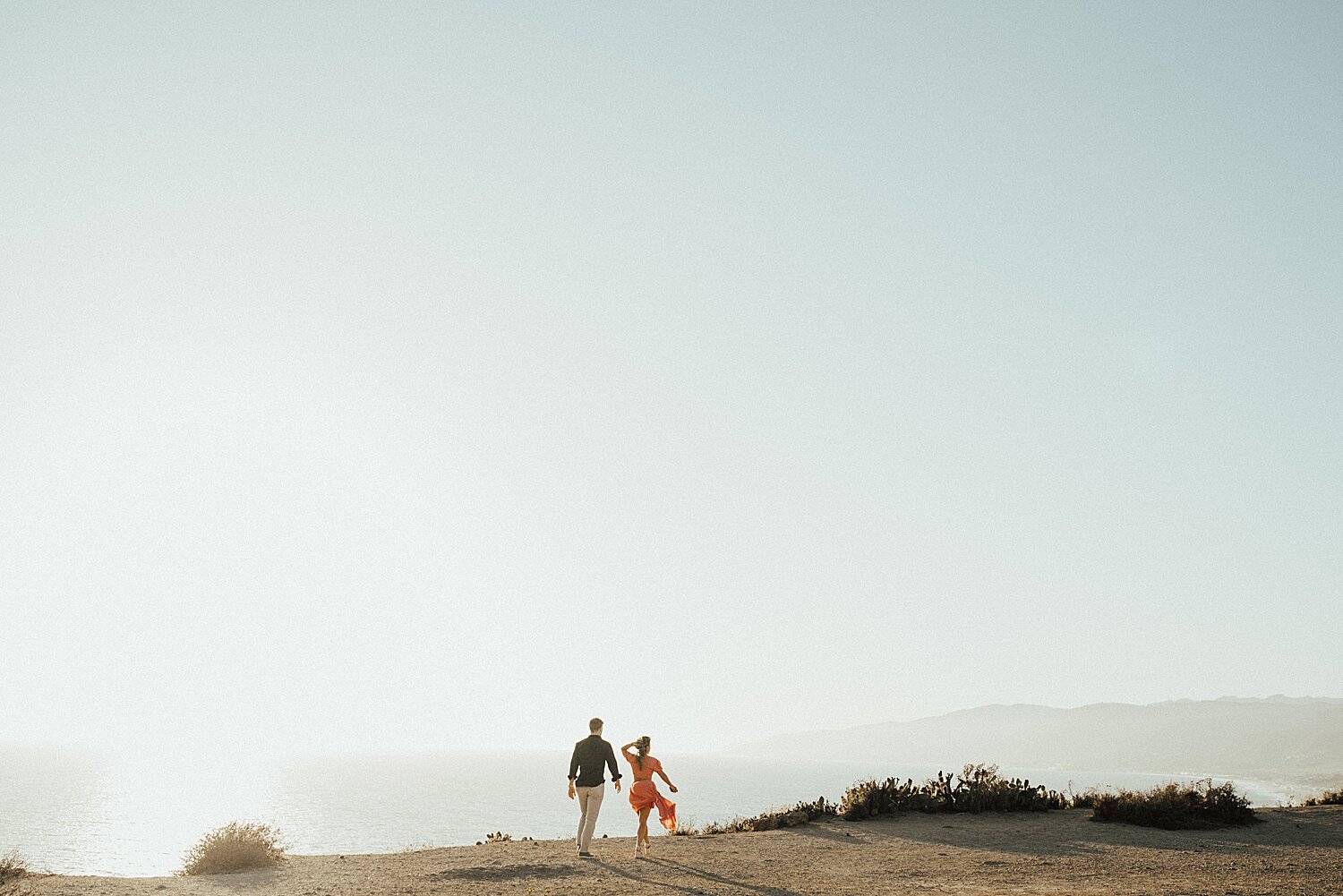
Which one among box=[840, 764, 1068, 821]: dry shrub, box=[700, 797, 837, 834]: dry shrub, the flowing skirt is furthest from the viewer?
box=[840, 764, 1068, 821]: dry shrub

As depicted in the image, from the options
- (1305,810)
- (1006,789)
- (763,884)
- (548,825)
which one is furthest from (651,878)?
(548,825)

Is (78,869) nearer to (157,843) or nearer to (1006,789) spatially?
(157,843)

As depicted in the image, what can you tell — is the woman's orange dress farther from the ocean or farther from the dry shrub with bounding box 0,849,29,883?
the ocean

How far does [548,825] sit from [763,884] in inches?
3997

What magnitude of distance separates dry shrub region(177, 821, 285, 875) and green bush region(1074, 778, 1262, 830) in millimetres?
15334

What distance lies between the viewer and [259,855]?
14398 millimetres

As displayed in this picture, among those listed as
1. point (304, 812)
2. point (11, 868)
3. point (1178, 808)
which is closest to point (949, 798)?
point (1178, 808)

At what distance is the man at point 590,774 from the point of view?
14.2m

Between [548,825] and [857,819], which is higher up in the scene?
[857,819]

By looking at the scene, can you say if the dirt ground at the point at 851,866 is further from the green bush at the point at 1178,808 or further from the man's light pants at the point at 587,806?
the green bush at the point at 1178,808

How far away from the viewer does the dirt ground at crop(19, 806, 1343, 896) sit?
11172 millimetres

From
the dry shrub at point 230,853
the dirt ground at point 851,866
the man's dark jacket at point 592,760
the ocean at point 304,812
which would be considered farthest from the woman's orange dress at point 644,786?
the ocean at point 304,812

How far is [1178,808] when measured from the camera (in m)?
17.3

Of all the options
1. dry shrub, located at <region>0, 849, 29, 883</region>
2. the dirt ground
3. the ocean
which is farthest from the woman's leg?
the ocean
